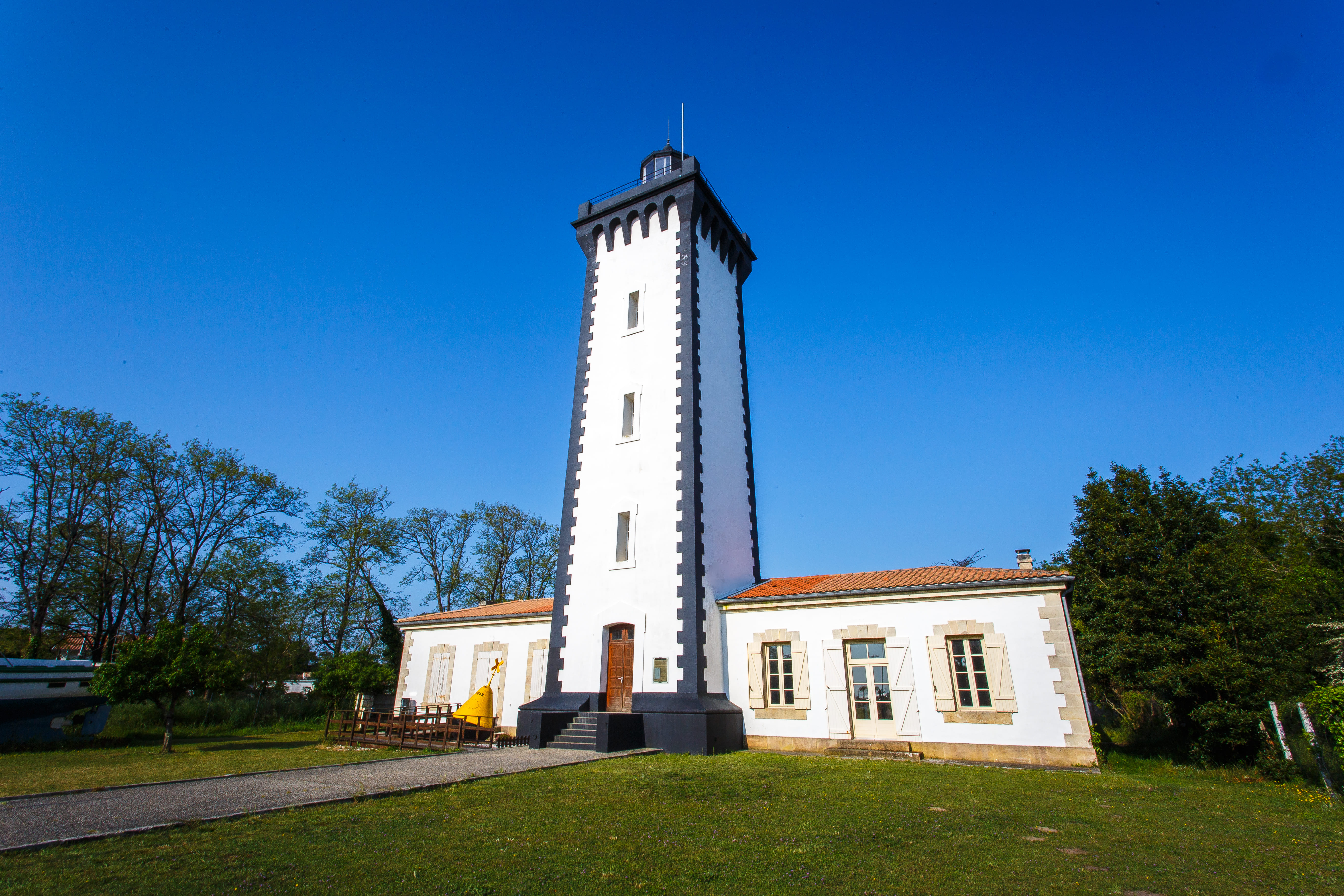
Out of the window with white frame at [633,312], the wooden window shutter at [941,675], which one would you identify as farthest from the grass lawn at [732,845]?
the window with white frame at [633,312]

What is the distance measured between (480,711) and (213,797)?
33.1ft

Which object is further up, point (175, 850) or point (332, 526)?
point (332, 526)

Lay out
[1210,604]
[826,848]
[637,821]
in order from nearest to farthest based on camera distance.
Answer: [826,848]
[637,821]
[1210,604]

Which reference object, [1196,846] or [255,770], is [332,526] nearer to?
[255,770]

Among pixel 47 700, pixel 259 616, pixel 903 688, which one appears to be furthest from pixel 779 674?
pixel 259 616


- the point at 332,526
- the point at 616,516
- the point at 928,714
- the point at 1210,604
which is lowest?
the point at 928,714

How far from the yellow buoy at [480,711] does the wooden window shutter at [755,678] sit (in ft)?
22.5

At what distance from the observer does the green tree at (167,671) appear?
15.4 meters

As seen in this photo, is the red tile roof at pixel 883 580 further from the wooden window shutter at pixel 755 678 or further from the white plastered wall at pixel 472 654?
the white plastered wall at pixel 472 654

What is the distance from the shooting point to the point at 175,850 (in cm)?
523

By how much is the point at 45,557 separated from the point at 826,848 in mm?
31382

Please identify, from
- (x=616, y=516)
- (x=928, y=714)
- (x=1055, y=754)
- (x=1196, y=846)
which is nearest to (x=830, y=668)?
(x=928, y=714)

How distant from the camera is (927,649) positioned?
13617 mm

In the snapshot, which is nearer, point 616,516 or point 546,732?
point 546,732
